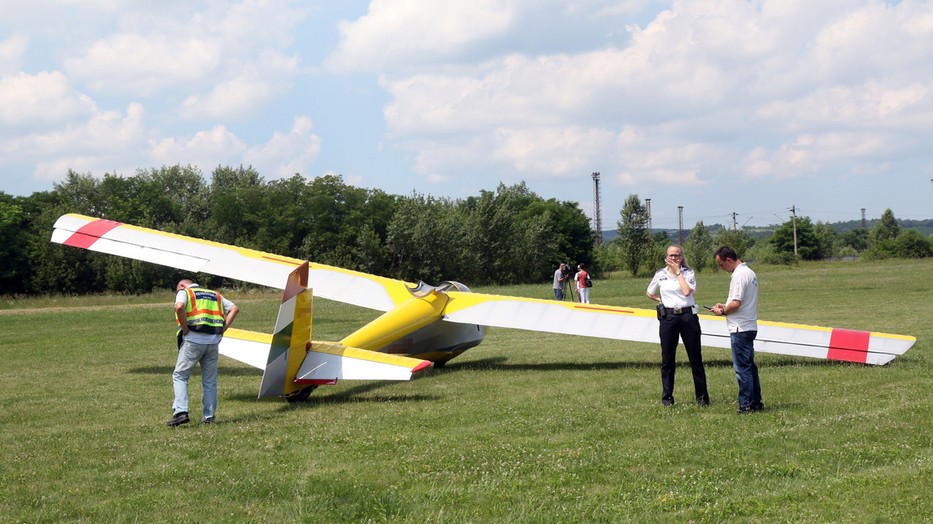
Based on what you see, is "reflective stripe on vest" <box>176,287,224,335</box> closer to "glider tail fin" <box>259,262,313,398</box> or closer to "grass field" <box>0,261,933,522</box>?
"glider tail fin" <box>259,262,313,398</box>

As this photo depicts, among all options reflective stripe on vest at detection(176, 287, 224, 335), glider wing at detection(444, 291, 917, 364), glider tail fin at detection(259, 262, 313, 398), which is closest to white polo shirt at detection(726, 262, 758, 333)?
glider wing at detection(444, 291, 917, 364)

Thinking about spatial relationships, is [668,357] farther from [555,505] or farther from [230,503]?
[230,503]

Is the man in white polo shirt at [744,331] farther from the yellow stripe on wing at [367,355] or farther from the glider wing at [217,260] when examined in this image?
the glider wing at [217,260]

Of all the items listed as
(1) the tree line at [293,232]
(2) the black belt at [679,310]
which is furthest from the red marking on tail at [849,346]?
(1) the tree line at [293,232]

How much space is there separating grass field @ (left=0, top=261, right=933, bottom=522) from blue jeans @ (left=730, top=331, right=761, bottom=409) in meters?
0.25

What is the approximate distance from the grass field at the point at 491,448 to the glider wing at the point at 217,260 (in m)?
1.86

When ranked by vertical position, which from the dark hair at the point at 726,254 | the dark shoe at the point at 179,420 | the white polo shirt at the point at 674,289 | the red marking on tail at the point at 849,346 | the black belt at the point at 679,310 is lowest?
the dark shoe at the point at 179,420

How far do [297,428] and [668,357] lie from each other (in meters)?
4.06

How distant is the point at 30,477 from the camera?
→ 640cm

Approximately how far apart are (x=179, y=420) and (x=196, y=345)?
82cm

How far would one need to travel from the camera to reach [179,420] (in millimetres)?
8648

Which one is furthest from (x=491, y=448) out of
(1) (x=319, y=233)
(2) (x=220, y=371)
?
(1) (x=319, y=233)

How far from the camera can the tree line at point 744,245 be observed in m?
76.9

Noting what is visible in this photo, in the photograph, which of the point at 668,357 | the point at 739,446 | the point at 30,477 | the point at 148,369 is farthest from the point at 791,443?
the point at 148,369
